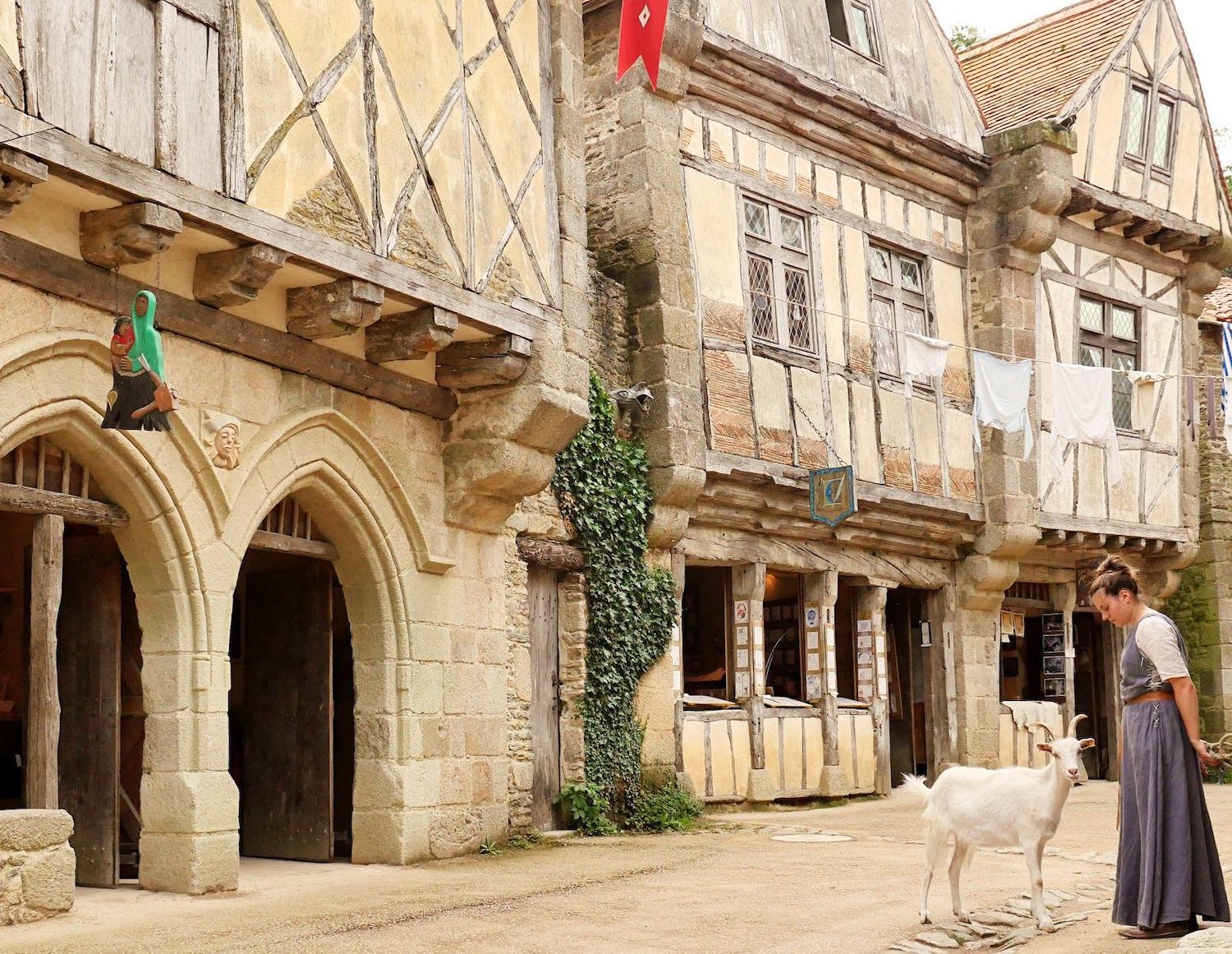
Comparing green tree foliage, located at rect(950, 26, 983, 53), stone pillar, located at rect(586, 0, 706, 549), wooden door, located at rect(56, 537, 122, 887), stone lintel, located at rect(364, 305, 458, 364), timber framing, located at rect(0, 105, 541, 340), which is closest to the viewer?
timber framing, located at rect(0, 105, 541, 340)

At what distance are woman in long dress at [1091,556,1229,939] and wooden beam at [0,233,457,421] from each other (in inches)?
169

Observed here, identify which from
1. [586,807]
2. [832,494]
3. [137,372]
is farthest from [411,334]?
[832,494]

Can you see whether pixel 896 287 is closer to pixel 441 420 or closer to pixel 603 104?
pixel 603 104

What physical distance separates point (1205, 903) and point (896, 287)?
868 cm

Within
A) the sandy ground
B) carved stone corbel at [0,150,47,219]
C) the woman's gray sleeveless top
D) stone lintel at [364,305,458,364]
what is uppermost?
carved stone corbel at [0,150,47,219]

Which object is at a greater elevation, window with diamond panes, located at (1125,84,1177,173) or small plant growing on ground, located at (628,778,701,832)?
window with diamond panes, located at (1125,84,1177,173)

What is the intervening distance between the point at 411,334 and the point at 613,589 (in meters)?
3.17

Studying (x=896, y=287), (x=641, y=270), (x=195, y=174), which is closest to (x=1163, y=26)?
(x=896, y=287)

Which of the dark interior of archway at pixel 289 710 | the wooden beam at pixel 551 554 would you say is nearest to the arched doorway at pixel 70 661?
the dark interior of archway at pixel 289 710

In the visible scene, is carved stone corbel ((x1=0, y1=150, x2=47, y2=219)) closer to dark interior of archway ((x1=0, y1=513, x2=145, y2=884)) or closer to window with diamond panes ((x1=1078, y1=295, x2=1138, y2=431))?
dark interior of archway ((x1=0, y1=513, x2=145, y2=884))

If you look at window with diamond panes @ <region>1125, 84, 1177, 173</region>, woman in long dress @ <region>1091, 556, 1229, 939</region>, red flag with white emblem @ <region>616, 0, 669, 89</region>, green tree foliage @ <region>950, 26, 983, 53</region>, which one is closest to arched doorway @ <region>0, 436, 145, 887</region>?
red flag with white emblem @ <region>616, 0, 669, 89</region>

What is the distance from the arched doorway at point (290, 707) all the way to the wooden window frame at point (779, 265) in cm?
436

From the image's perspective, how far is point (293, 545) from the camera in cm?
838

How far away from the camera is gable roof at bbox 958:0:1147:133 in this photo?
15.1 m
